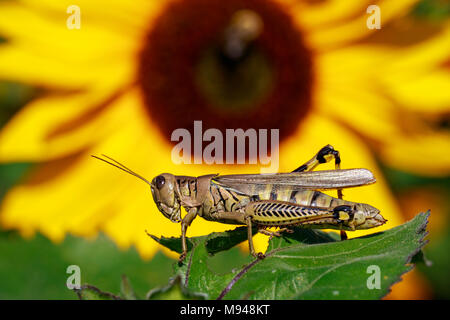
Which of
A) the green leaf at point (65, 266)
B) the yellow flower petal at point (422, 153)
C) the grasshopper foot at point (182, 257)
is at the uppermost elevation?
the yellow flower petal at point (422, 153)

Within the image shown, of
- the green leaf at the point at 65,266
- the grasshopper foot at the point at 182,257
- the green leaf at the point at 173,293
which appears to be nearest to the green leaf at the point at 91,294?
the green leaf at the point at 173,293

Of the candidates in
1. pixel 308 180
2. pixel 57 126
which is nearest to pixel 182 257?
pixel 308 180

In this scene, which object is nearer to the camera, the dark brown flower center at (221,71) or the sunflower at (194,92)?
the sunflower at (194,92)

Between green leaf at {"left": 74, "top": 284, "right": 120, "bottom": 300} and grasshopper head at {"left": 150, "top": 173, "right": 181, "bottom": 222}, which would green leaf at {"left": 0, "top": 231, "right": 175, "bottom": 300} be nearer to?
grasshopper head at {"left": 150, "top": 173, "right": 181, "bottom": 222}

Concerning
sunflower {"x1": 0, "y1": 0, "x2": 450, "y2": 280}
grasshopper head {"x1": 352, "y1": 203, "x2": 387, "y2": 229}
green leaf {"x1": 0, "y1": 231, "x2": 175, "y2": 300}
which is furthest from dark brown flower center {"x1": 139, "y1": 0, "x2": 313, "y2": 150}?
grasshopper head {"x1": 352, "y1": 203, "x2": 387, "y2": 229}

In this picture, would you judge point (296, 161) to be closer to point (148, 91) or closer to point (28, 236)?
point (148, 91)

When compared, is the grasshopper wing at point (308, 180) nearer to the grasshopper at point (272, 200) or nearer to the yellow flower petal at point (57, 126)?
the grasshopper at point (272, 200)

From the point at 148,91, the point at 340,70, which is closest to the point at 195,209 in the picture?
the point at 148,91

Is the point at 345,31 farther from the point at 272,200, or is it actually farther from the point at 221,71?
the point at 272,200
